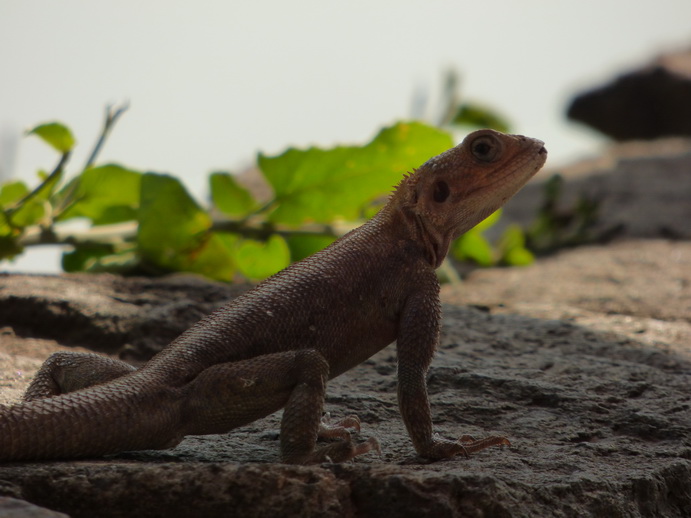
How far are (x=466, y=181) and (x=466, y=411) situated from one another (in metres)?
0.79

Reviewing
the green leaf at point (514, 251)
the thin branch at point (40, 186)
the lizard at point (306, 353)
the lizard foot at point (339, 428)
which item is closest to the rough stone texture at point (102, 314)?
Result: the thin branch at point (40, 186)

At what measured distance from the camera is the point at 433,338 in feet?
9.16

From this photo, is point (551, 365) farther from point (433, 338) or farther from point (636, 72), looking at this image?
point (636, 72)

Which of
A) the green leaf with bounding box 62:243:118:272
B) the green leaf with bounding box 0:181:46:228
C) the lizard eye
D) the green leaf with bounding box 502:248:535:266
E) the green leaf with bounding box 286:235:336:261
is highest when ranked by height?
the lizard eye

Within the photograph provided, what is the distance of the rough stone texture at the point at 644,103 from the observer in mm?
13602

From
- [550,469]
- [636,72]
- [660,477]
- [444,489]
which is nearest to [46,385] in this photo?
[444,489]

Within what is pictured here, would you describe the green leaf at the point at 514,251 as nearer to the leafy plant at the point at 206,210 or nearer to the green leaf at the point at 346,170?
the leafy plant at the point at 206,210

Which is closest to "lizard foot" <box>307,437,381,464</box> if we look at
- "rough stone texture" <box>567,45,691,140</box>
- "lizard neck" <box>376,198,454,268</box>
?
"lizard neck" <box>376,198,454,268</box>

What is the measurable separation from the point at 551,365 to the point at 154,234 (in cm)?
206

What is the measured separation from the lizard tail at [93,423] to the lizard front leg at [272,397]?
72 mm

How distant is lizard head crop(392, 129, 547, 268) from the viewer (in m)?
3.04

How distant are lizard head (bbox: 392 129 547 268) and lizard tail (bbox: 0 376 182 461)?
110cm

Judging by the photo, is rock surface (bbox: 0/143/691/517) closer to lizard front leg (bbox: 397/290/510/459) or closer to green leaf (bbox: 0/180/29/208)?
lizard front leg (bbox: 397/290/510/459)

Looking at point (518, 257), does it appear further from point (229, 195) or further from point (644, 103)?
point (644, 103)
